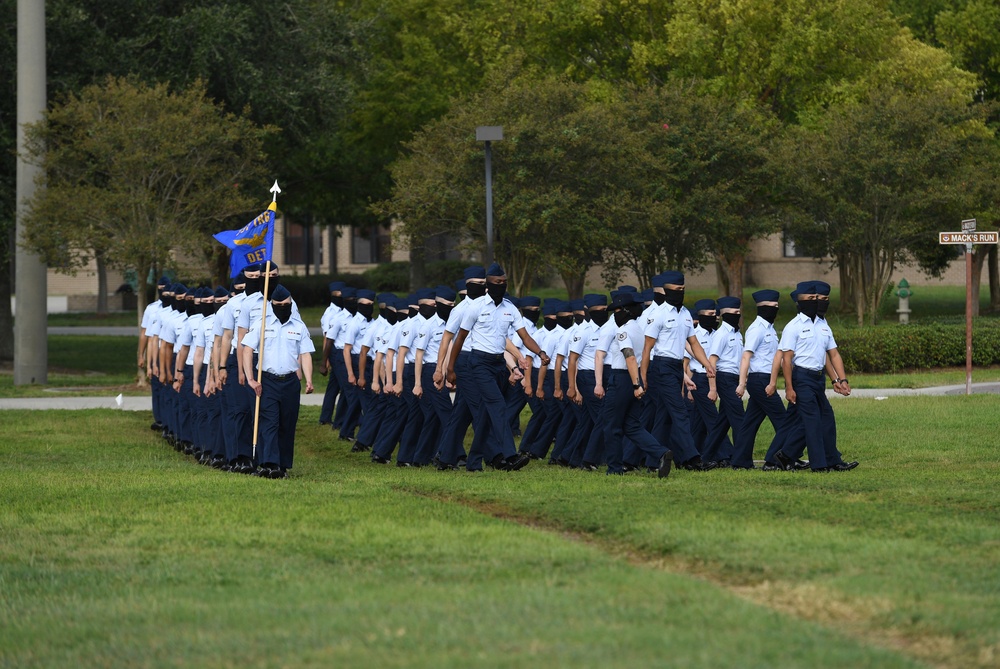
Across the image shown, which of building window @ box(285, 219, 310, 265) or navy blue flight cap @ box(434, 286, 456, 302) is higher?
building window @ box(285, 219, 310, 265)

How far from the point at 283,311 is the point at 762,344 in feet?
14.7

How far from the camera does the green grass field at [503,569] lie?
21.7 feet

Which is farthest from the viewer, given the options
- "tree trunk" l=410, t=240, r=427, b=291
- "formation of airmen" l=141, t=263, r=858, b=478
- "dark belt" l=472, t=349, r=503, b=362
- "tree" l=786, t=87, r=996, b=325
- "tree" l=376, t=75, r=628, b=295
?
"tree trunk" l=410, t=240, r=427, b=291

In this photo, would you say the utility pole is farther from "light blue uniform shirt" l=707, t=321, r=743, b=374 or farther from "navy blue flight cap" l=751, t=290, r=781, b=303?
"navy blue flight cap" l=751, t=290, r=781, b=303

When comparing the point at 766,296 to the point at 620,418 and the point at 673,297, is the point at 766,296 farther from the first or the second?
the point at 620,418

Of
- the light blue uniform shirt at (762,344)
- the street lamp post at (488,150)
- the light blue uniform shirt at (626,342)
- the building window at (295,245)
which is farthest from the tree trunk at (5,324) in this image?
the building window at (295,245)

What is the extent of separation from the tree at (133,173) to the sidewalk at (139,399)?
308 cm

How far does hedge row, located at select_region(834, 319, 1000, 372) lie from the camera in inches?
1121

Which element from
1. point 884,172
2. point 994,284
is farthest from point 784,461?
point 994,284

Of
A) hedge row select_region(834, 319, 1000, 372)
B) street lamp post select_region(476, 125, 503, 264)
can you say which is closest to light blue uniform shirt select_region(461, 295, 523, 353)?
street lamp post select_region(476, 125, 503, 264)

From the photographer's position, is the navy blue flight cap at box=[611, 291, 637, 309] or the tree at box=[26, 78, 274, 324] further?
the tree at box=[26, 78, 274, 324]

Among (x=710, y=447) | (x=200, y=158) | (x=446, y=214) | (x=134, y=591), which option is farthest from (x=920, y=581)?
(x=446, y=214)

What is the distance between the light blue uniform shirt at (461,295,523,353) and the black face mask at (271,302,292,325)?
1594mm

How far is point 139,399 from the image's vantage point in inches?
969
